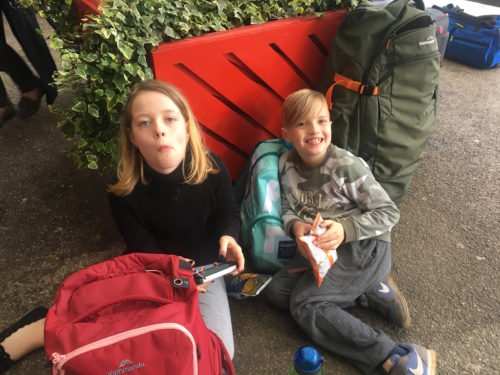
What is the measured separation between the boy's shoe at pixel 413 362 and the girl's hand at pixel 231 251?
635 mm

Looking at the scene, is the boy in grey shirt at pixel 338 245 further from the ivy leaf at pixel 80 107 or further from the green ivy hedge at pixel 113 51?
the ivy leaf at pixel 80 107

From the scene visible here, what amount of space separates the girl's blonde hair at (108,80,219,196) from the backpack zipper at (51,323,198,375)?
580 millimetres

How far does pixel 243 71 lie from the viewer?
6.56 feet

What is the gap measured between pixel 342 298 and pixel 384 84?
1.04m

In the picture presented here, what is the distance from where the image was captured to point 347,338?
152 centimetres

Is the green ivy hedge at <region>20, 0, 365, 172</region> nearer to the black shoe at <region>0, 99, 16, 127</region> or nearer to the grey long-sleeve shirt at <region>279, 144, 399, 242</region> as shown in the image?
the grey long-sleeve shirt at <region>279, 144, 399, 242</region>

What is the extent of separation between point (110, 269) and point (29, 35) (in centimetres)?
238

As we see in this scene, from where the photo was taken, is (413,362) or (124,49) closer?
(413,362)

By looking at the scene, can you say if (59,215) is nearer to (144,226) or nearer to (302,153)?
(144,226)

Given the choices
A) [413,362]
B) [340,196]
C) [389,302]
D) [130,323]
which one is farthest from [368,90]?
[130,323]

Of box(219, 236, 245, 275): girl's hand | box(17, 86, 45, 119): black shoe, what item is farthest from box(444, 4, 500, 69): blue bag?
box(17, 86, 45, 119): black shoe

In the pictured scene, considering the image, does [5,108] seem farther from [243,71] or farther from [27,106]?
[243,71]

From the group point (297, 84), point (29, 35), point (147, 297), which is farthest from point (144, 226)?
point (29, 35)

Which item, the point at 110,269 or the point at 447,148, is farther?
the point at 447,148
